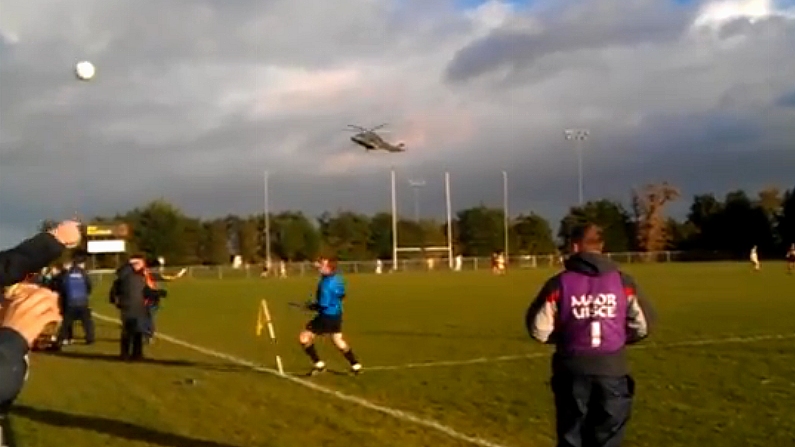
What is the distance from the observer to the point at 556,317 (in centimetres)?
855

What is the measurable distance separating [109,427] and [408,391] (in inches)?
153

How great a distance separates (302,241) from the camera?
128250 mm

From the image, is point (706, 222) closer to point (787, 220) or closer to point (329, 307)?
point (787, 220)

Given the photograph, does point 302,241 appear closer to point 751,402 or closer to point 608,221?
point 608,221

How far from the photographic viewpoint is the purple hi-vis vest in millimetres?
8445

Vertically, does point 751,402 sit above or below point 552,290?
below

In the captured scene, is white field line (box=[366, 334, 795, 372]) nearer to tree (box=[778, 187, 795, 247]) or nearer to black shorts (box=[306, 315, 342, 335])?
black shorts (box=[306, 315, 342, 335])

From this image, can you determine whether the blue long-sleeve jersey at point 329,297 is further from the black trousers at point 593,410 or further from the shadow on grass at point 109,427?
the black trousers at point 593,410

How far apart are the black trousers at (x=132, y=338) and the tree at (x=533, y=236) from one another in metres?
107

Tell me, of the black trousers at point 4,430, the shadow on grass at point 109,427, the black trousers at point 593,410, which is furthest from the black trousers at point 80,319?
the black trousers at point 4,430

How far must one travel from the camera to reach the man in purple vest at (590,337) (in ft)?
27.7

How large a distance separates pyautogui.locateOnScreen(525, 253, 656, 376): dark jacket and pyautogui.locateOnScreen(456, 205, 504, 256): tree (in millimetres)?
119542

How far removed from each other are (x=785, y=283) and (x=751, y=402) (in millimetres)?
35627

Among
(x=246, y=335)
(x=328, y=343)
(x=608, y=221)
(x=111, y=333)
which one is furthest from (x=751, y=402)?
(x=608, y=221)
